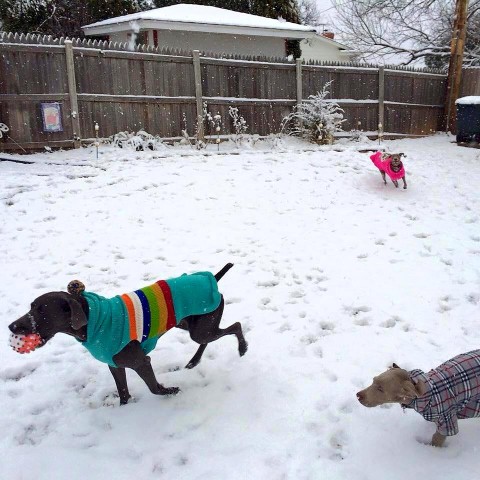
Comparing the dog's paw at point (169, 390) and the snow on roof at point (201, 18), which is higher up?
the snow on roof at point (201, 18)

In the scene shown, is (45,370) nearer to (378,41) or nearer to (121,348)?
(121,348)

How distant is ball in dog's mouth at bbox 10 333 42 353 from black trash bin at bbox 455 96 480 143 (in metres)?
12.2

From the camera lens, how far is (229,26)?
48.2 feet

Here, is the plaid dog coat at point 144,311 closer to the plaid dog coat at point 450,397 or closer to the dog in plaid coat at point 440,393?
the dog in plaid coat at point 440,393

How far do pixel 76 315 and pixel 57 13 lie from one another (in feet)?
66.5

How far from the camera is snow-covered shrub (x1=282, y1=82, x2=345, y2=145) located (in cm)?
1126

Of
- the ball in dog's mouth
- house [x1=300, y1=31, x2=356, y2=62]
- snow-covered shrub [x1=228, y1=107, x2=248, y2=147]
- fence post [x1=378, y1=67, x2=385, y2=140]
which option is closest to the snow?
the ball in dog's mouth

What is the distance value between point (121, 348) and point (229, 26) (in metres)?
14.3

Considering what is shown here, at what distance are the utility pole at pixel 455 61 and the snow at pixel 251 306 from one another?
6.85 m

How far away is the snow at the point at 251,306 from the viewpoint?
8.28ft

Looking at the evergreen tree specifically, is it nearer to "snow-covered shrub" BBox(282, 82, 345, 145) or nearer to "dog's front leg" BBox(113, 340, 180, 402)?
"snow-covered shrub" BBox(282, 82, 345, 145)

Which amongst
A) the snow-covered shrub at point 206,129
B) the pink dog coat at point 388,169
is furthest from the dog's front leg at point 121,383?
the snow-covered shrub at point 206,129

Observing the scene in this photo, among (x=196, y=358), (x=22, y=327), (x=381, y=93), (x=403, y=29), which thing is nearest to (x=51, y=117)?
(x=196, y=358)

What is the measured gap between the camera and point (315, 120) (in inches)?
454
